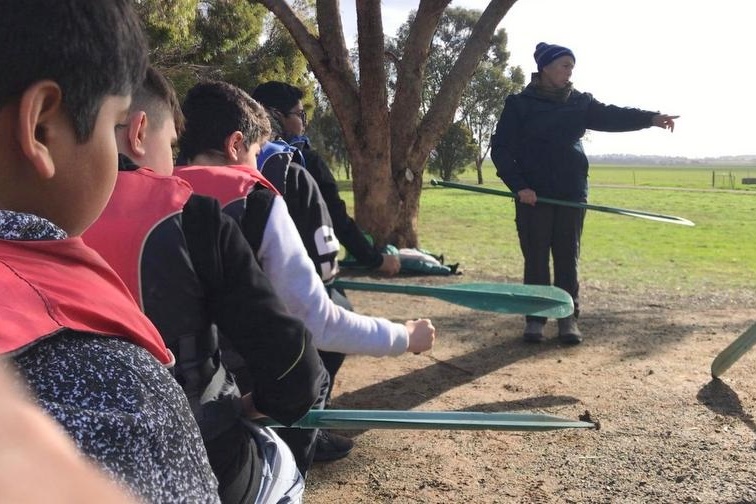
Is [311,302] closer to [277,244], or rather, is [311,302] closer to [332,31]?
[277,244]

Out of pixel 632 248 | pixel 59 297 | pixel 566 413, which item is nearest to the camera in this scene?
pixel 59 297

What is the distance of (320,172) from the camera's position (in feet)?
12.2

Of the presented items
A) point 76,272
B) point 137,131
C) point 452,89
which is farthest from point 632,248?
point 76,272

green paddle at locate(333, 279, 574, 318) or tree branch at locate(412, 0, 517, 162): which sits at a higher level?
tree branch at locate(412, 0, 517, 162)

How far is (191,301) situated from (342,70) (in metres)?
7.67

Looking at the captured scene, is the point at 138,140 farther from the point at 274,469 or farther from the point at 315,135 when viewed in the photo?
the point at 315,135

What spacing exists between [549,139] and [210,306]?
4.43m

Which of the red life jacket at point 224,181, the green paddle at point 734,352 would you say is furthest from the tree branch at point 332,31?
the red life jacket at point 224,181

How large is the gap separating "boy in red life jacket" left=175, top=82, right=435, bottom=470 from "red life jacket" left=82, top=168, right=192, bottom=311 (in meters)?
0.46

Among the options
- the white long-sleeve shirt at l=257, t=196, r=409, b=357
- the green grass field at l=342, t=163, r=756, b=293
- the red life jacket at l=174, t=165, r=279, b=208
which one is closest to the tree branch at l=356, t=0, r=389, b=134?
the green grass field at l=342, t=163, r=756, b=293

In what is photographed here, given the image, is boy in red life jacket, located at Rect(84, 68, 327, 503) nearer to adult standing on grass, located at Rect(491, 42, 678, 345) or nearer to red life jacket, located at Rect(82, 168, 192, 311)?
red life jacket, located at Rect(82, 168, 192, 311)

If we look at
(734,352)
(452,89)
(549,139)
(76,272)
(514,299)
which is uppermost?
(452,89)

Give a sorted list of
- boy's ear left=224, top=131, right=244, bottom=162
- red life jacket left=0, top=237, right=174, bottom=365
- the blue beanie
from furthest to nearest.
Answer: the blue beanie → boy's ear left=224, top=131, right=244, bottom=162 → red life jacket left=0, top=237, right=174, bottom=365

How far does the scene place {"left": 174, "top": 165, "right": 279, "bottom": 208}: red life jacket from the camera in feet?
6.32
